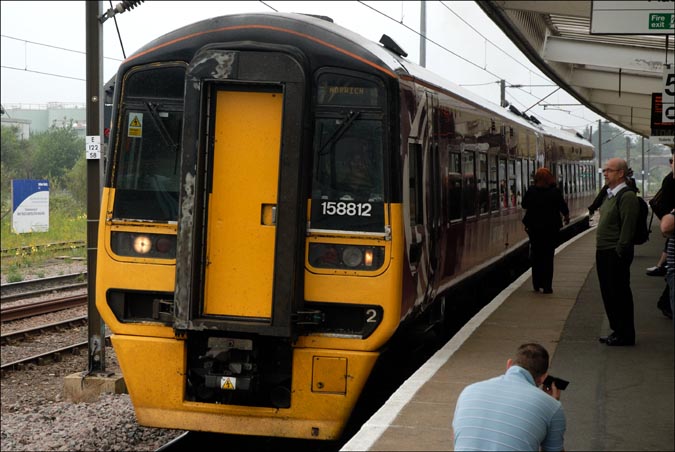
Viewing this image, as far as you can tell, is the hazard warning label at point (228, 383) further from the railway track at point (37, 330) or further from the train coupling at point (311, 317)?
the railway track at point (37, 330)

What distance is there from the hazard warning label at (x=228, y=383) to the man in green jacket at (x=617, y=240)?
351 centimetres

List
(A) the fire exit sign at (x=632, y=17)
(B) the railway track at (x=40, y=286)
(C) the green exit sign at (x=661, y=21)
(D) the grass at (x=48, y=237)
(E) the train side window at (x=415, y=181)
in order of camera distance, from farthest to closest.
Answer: (D) the grass at (x=48, y=237) → (B) the railway track at (x=40, y=286) → (A) the fire exit sign at (x=632, y=17) → (C) the green exit sign at (x=661, y=21) → (E) the train side window at (x=415, y=181)

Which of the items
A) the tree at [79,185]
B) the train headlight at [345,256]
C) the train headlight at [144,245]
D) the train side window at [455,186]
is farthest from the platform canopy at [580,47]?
the tree at [79,185]

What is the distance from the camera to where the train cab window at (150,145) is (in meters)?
7.71

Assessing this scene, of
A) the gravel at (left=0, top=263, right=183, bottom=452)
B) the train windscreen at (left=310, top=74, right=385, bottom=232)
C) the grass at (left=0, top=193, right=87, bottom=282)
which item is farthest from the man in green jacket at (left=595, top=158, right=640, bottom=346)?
the grass at (left=0, top=193, right=87, bottom=282)

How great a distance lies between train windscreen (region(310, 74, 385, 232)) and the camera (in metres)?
7.57

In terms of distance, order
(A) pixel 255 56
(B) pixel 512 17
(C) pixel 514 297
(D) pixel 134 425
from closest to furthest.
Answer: (A) pixel 255 56, (D) pixel 134 425, (C) pixel 514 297, (B) pixel 512 17

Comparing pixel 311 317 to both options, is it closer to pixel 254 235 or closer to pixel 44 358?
pixel 254 235

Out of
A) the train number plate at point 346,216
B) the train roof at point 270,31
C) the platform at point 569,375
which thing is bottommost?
the platform at point 569,375

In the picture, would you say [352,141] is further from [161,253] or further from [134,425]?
[134,425]

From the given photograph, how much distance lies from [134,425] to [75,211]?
1398 inches

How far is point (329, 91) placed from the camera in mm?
7613

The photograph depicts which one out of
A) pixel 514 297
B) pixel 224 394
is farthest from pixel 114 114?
pixel 514 297

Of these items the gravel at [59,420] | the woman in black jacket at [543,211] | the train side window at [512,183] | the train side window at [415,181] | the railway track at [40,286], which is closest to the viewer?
the train side window at [415,181]
